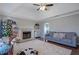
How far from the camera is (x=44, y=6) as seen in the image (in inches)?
55.4

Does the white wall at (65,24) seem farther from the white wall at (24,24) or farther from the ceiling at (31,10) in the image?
the white wall at (24,24)

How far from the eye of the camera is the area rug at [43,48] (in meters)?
1.44

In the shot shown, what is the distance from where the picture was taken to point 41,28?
1598 millimetres

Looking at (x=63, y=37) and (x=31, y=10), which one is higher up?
(x=31, y=10)

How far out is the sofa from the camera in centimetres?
142

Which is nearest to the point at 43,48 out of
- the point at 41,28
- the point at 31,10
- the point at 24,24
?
→ the point at 41,28

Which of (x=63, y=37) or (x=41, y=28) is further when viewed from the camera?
(x=41, y=28)

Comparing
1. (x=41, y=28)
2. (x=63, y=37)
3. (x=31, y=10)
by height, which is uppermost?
(x=31, y=10)

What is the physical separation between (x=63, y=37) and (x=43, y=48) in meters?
0.40

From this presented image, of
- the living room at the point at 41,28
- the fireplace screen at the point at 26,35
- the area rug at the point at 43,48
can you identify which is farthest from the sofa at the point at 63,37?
the fireplace screen at the point at 26,35

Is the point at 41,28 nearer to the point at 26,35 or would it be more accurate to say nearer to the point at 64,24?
the point at 26,35

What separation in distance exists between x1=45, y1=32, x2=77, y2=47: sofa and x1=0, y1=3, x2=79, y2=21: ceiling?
351 mm
